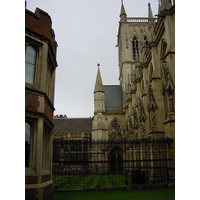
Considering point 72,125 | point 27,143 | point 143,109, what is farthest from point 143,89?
point 72,125

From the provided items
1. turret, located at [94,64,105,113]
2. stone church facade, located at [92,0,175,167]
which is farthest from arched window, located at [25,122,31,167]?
turret, located at [94,64,105,113]

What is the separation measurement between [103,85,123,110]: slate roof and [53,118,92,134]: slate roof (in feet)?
28.4

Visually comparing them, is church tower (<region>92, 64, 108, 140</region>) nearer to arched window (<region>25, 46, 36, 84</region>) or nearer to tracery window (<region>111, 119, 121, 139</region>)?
tracery window (<region>111, 119, 121, 139</region>)

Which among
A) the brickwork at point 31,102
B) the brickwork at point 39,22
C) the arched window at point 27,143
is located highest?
the brickwork at point 39,22

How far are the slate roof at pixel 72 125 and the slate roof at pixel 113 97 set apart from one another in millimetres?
8655

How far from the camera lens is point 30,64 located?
7.55m

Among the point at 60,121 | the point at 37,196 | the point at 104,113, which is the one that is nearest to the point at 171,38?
the point at 37,196

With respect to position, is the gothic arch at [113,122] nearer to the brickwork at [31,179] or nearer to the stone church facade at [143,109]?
the stone church facade at [143,109]

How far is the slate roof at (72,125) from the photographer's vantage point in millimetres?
47688

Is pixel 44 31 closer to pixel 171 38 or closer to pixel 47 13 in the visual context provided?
pixel 47 13

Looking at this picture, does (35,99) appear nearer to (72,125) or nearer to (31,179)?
(31,179)

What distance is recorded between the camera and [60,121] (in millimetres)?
50625

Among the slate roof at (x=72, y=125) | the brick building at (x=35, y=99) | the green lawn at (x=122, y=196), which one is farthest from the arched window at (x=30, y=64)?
the slate roof at (x=72, y=125)

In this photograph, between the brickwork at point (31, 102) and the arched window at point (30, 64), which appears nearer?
the brickwork at point (31, 102)
